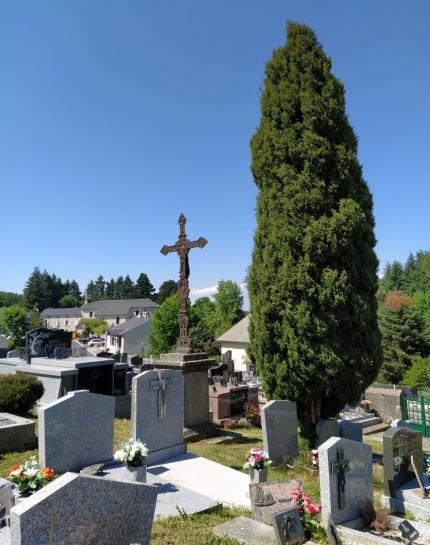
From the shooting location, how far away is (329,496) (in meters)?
5.45

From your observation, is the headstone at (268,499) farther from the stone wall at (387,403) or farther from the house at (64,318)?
the house at (64,318)

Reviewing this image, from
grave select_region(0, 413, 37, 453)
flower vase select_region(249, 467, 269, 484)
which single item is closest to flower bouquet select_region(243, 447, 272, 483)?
flower vase select_region(249, 467, 269, 484)

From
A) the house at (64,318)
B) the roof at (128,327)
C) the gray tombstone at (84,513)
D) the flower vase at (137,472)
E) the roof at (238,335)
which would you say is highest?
the house at (64,318)

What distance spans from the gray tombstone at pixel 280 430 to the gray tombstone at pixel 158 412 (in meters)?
1.81

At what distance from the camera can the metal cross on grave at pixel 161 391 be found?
8.50 meters

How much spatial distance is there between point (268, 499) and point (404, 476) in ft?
9.96

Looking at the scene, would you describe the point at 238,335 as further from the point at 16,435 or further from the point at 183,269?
the point at 16,435

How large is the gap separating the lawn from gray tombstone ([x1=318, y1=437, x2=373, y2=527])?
120 cm

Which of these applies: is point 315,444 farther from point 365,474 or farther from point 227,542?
point 227,542

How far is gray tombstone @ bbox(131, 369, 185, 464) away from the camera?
26.8ft

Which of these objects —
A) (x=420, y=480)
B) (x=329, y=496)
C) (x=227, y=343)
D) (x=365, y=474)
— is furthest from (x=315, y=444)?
(x=227, y=343)

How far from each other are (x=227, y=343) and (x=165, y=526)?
113ft

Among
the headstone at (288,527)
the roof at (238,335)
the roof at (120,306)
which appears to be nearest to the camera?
the headstone at (288,527)

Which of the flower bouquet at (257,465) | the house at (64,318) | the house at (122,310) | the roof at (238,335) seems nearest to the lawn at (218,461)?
the flower bouquet at (257,465)
